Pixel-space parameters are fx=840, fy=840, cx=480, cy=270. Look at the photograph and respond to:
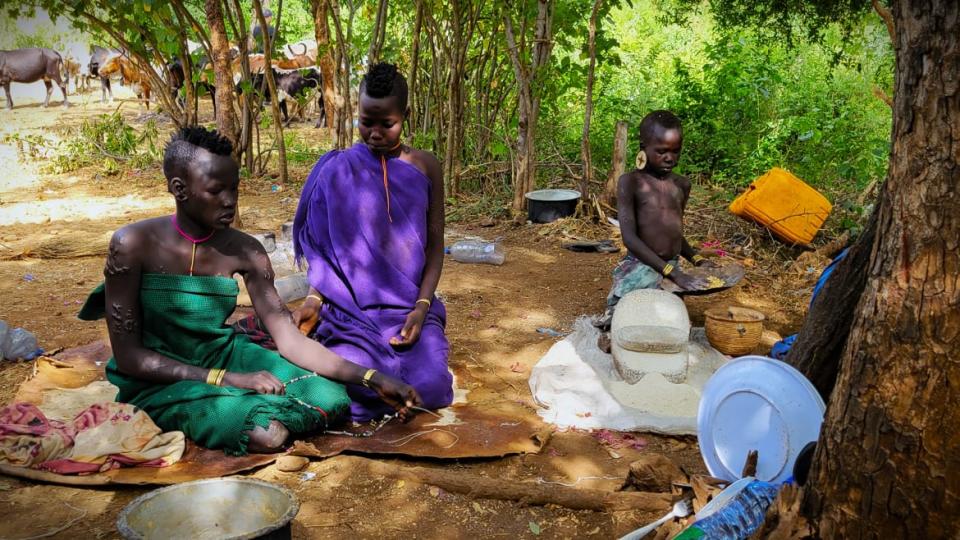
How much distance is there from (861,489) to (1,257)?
5.88 meters

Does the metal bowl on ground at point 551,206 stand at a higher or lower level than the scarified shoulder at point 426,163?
lower

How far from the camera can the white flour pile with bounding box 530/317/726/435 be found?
354 centimetres

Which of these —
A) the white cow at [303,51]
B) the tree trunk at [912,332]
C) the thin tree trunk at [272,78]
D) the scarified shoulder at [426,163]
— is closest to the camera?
the tree trunk at [912,332]

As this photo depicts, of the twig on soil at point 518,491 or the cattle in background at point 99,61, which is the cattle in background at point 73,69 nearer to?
the cattle in background at point 99,61

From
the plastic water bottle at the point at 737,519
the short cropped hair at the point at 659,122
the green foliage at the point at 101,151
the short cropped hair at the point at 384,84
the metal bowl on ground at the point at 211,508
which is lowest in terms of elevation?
the metal bowl on ground at the point at 211,508

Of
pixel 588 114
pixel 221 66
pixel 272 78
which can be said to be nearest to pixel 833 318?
pixel 588 114

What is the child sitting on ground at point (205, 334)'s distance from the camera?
3080 mm

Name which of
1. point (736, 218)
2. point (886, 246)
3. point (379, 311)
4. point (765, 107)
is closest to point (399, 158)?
point (379, 311)

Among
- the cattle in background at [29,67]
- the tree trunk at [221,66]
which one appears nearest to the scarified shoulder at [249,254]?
the tree trunk at [221,66]

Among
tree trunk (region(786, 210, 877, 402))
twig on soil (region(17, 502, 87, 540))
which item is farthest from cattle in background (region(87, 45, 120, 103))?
tree trunk (region(786, 210, 877, 402))

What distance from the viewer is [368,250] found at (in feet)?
12.4

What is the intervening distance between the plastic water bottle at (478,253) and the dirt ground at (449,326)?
0.11m

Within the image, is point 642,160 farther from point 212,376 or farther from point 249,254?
point 212,376

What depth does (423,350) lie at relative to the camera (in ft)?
12.0
